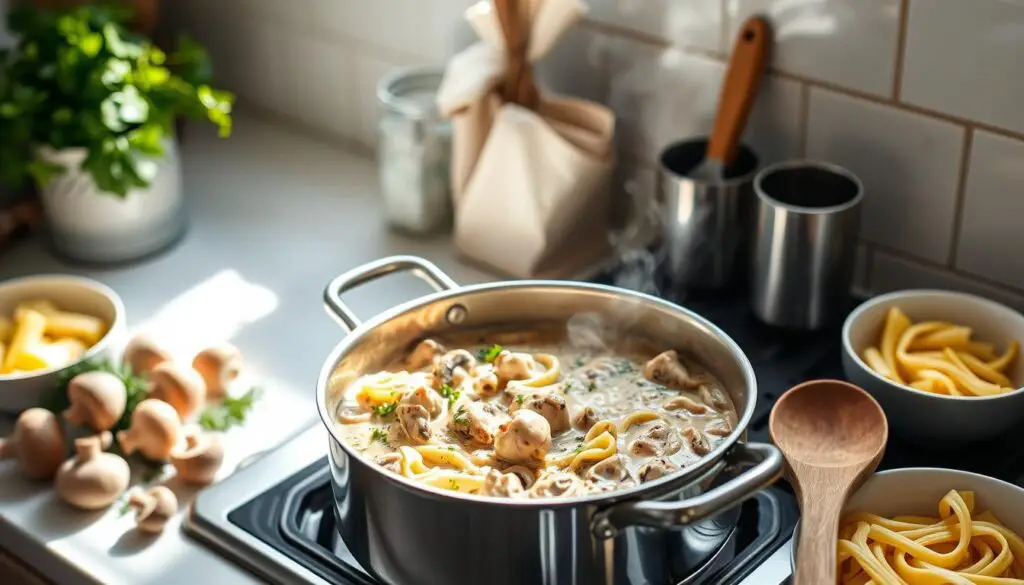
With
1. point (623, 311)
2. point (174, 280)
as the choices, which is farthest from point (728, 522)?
point (174, 280)

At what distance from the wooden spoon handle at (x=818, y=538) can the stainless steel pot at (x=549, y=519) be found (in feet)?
0.18

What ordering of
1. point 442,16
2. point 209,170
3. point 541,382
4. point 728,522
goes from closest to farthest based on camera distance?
1. point 728,522
2. point 541,382
3. point 442,16
4. point 209,170

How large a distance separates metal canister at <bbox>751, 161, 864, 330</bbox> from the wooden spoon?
0.17 m

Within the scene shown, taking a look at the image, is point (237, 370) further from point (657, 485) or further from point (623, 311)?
point (657, 485)

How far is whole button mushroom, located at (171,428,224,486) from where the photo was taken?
1048mm

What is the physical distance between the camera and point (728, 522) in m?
0.91

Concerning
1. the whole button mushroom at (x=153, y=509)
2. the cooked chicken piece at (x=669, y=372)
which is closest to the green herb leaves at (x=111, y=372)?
the whole button mushroom at (x=153, y=509)

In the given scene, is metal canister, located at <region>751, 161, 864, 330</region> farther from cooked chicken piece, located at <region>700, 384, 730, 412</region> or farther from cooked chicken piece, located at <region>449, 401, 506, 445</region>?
cooked chicken piece, located at <region>449, 401, 506, 445</region>

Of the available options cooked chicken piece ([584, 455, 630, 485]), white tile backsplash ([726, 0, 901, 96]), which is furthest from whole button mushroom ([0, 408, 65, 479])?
white tile backsplash ([726, 0, 901, 96])

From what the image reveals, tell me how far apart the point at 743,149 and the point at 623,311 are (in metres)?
0.29

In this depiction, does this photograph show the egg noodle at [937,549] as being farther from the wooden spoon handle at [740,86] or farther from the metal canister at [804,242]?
the wooden spoon handle at [740,86]

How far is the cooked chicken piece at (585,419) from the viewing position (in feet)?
3.15

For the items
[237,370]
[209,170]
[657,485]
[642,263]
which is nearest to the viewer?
[657,485]

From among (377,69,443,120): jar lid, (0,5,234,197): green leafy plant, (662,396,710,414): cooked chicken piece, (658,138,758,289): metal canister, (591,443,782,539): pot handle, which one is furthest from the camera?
(377,69,443,120): jar lid
